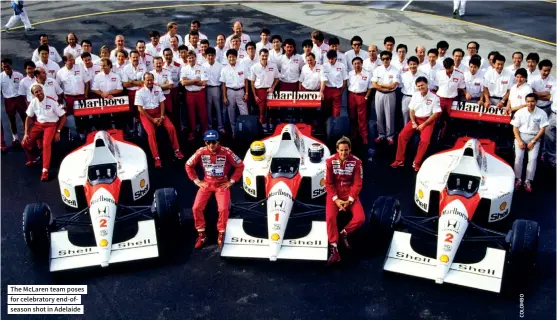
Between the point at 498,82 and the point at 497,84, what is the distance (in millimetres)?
41

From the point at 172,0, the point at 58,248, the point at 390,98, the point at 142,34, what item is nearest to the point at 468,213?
the point at 390,98

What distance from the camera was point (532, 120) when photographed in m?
10.4

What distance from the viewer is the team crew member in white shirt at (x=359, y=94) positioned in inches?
477

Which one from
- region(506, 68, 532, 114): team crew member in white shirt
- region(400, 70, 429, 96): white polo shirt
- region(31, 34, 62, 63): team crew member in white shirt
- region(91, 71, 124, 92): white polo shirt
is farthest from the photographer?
region(31, 34, 62, 63): team crew member in white shirt

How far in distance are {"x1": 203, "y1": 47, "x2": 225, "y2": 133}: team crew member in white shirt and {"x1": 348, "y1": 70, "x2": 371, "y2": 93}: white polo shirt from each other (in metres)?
2.63

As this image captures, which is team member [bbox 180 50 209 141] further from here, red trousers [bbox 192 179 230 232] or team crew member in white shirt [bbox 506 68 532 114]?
team crew member in white shirt [bbox 506 68 532 114]

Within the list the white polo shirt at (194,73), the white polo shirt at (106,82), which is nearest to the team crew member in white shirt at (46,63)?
the white polo shirt at (106,82)

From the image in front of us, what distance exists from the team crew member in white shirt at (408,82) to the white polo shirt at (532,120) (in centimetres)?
209

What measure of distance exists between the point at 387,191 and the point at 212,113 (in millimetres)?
4197

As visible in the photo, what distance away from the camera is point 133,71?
12492 millimetres

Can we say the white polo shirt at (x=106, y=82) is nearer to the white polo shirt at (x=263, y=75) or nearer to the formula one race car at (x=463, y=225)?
the white polo shirt at (x=263, y=75)

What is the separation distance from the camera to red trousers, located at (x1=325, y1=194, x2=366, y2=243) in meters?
8.70

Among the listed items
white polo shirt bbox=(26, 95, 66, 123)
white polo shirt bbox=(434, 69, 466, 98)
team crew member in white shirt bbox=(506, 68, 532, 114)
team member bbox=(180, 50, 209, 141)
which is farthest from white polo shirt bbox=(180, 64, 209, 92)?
team crew member in white shirt bbox=(506, 68, 532, 114)

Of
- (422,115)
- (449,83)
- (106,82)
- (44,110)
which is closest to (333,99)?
(422,115)
